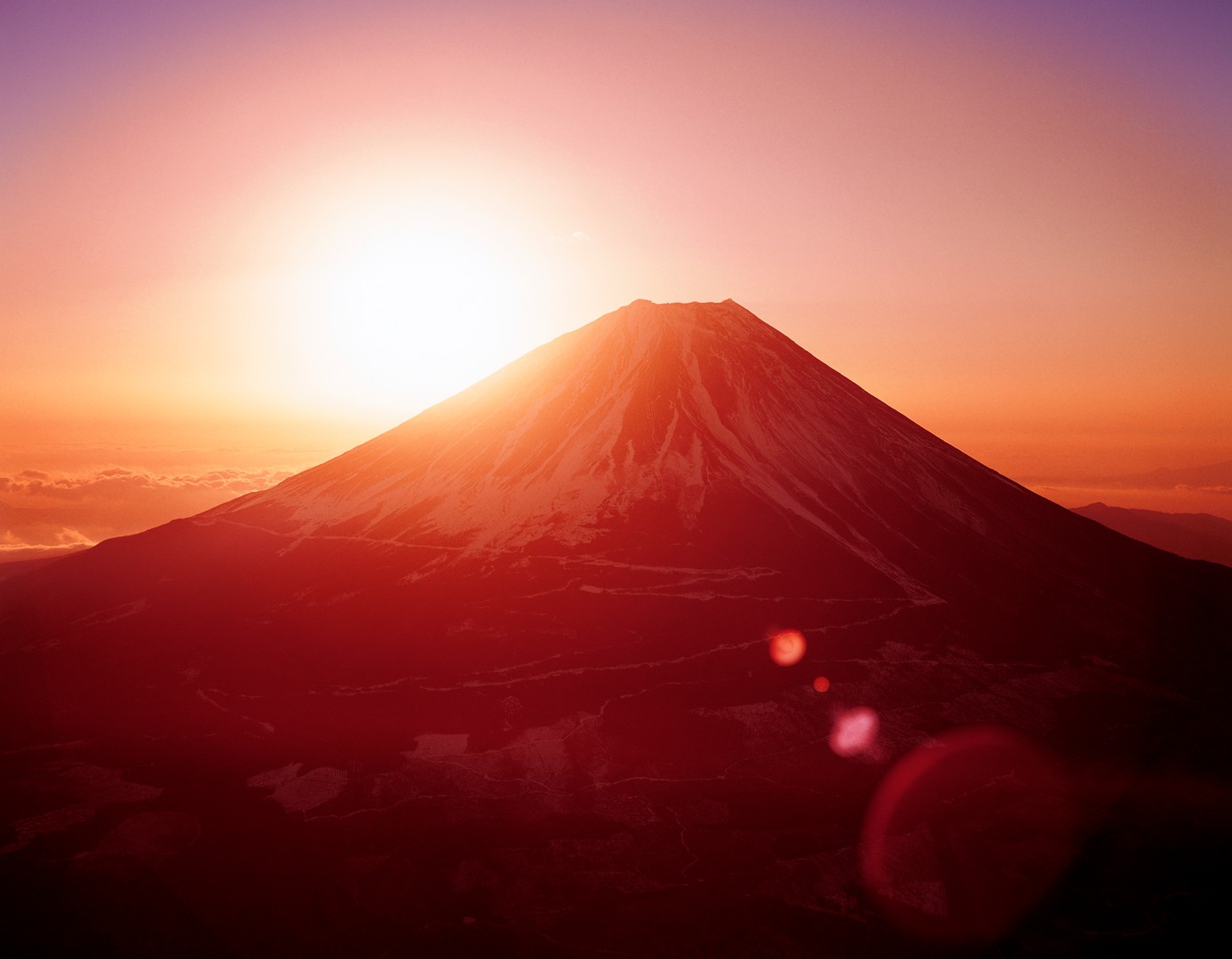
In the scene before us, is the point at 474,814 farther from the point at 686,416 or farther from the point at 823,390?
the point at 823,390

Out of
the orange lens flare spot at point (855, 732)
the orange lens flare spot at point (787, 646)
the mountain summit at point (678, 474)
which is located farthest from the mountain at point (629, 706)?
the mountain summit at point (678, 474)

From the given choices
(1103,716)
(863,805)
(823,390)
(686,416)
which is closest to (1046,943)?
(863,805)

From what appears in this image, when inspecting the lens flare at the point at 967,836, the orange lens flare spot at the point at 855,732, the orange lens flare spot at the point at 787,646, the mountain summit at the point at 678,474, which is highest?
the mountain summit at the point at 678,474

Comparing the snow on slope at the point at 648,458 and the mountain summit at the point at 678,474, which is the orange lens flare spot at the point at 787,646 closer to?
the mountain summit at the point at 678,474

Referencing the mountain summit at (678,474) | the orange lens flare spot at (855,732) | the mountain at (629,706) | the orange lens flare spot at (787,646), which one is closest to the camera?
the mountain at (629,706)

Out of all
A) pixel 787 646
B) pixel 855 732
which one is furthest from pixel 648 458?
pixel 855 732

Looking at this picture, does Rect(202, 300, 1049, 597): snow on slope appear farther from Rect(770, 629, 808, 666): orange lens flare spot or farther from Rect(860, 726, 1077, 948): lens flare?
Rect(860, 726, 1077, 948): lens flare

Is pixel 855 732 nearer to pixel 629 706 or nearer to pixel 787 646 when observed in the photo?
pixel 787 646
